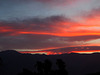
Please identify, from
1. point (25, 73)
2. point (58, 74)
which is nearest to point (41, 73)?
point (58, 74)

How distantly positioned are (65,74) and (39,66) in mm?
12151

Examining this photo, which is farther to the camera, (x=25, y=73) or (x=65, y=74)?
(x=65, y=74)

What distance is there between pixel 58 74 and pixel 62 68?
567 cm

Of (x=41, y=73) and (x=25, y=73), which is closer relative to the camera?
(x=25, y=73)

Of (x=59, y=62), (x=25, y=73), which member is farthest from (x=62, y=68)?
(x=25, y=73)

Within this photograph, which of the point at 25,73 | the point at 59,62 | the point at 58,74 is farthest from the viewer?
the point at 59,62

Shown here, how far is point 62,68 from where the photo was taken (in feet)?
237

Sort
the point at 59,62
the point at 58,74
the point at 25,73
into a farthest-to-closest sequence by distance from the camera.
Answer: the point at 59,62, the point at 58,74, the point at 25,73

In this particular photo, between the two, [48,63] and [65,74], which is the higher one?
[48,63]

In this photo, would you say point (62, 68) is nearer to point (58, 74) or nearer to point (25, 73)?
point (58, 74)

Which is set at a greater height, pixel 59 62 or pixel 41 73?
pixel 59 62

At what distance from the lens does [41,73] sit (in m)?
70.7

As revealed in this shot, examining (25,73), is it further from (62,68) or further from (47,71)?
(62,68)

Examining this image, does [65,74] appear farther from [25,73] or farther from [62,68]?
[25,73]
